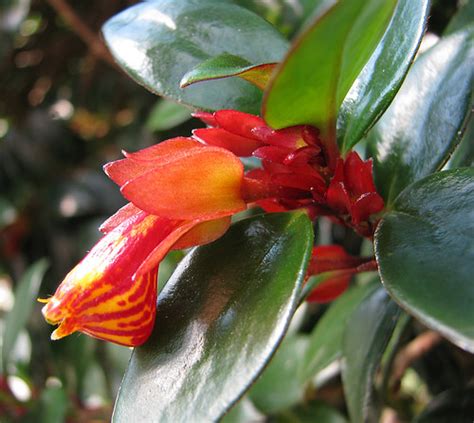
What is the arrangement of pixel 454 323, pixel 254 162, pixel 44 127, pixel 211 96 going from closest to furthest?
pixel 454 323, pixel 211 96, pixel 254 162, pixel 44 127

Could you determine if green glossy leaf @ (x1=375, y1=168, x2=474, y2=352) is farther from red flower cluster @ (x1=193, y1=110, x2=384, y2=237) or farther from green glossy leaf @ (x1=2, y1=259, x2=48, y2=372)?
green glossy leaf @ (x1=2, y1=259, x2=48, y2=372)

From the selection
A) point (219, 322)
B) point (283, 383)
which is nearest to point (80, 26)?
point (283, 383)

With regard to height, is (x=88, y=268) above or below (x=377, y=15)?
below

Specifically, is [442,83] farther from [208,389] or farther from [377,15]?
[208,389]

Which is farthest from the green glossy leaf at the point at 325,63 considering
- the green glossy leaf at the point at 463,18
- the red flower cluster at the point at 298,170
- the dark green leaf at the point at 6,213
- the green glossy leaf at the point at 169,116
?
the dark green leaf at the point at 6,213

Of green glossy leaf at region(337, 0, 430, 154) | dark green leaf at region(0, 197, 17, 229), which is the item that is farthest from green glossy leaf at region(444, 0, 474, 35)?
dark green leaf at region(0, 197, 17, 229)

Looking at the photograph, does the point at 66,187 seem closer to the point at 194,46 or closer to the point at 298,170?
the point at 194,46

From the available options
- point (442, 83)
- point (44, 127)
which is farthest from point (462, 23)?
point (44, 127)
